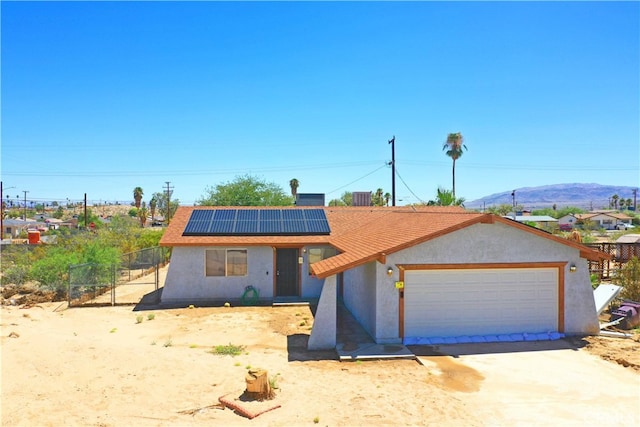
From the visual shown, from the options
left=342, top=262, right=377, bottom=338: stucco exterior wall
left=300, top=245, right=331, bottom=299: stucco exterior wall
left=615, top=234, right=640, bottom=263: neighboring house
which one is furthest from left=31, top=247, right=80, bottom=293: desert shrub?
left=615, top=234, right=640, bottom=263: neighboring house

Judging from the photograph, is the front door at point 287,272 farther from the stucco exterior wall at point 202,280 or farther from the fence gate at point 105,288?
the fence gate at point 105,288

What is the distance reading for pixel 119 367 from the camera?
36.0 feet

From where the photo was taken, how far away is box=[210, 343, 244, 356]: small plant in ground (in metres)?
12.2

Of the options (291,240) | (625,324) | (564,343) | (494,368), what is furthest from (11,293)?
(625,324)

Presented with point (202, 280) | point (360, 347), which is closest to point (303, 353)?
point (360, 347)

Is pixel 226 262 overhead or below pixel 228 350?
overhead

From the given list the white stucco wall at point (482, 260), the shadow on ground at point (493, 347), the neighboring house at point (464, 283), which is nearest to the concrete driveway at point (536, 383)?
the shadow on ground at point (493, 347)

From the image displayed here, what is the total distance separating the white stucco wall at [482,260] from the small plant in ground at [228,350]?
13.0 ft

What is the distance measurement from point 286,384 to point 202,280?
1043 centimetres

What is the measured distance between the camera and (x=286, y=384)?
9875mm

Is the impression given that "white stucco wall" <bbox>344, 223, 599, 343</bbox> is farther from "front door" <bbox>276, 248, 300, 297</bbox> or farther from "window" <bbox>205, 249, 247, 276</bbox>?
"window" <bbox>205, 249, 247, 276</bbox>

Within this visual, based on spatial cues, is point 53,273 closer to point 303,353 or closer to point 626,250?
point 303,353

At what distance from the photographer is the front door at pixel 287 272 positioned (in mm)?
19984

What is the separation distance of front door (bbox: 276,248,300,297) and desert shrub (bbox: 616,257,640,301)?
1333 cm
